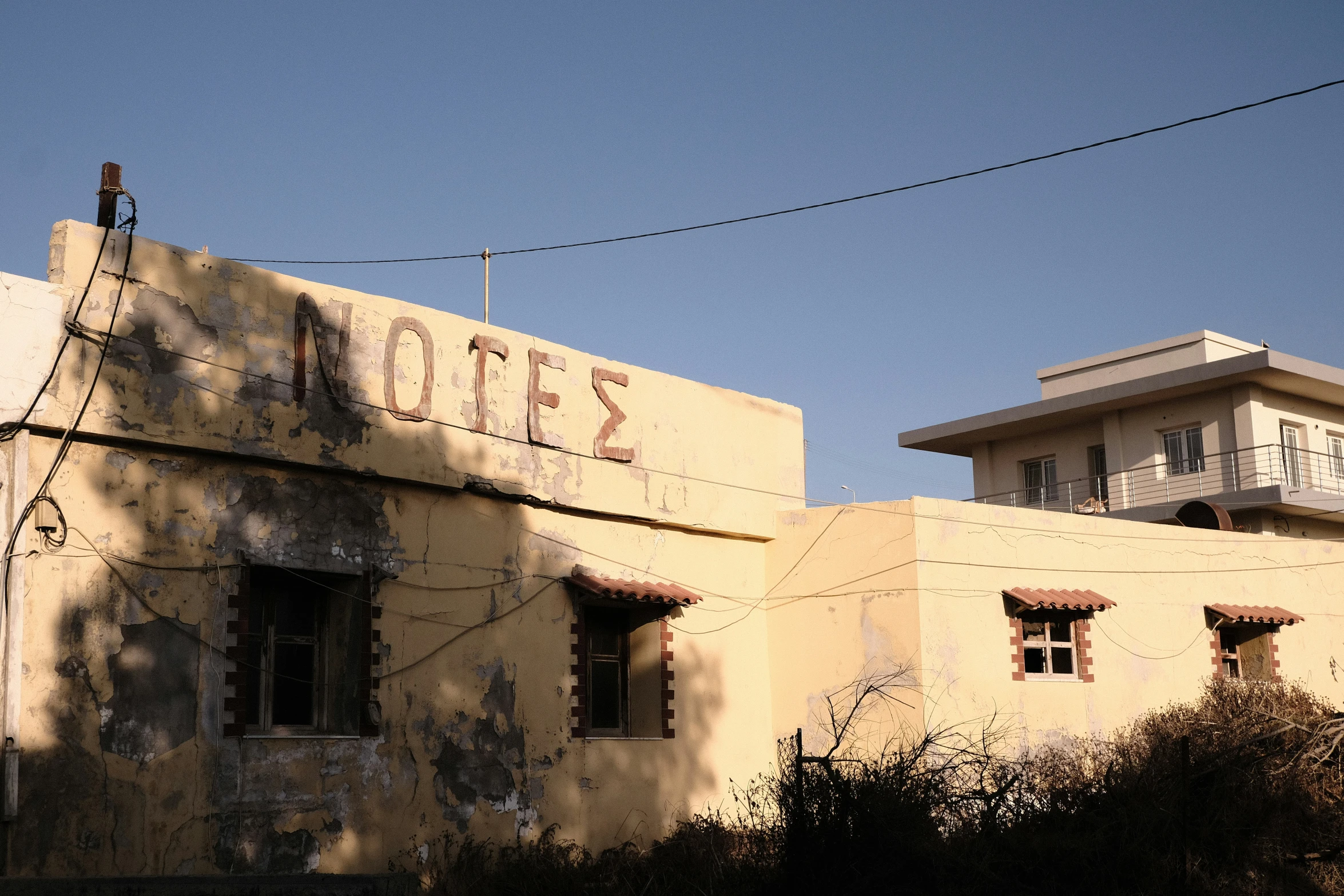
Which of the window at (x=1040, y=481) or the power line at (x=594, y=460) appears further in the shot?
the window at (x=1040, y=481)

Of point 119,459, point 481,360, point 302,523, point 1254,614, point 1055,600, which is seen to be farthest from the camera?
point 1254,614

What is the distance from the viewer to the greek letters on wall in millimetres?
11328

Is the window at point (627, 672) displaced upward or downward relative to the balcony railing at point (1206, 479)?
downward

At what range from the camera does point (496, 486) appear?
12531 millimetres

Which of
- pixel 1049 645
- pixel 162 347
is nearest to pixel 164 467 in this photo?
pixel 162 347

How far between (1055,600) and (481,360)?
7.67 meters

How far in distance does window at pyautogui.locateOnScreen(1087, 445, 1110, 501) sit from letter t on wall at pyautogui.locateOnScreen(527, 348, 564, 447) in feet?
60.4

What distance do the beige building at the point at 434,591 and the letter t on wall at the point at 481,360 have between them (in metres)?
0.03

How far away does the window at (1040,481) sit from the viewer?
97.4 ft

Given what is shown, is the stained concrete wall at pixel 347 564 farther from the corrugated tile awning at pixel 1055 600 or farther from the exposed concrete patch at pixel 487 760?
the corrugated tile awning at pixel 1055 600

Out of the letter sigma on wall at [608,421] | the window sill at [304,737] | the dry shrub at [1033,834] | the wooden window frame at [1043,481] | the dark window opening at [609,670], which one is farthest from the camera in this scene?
the wooden window frame at [1043,481]

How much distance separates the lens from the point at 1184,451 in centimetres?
2733

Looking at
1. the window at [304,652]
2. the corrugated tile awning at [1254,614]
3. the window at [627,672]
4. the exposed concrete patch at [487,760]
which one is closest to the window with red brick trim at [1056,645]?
the corrugated tile awning at [1254,614]

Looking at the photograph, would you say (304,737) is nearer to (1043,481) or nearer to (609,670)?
(609,670)
